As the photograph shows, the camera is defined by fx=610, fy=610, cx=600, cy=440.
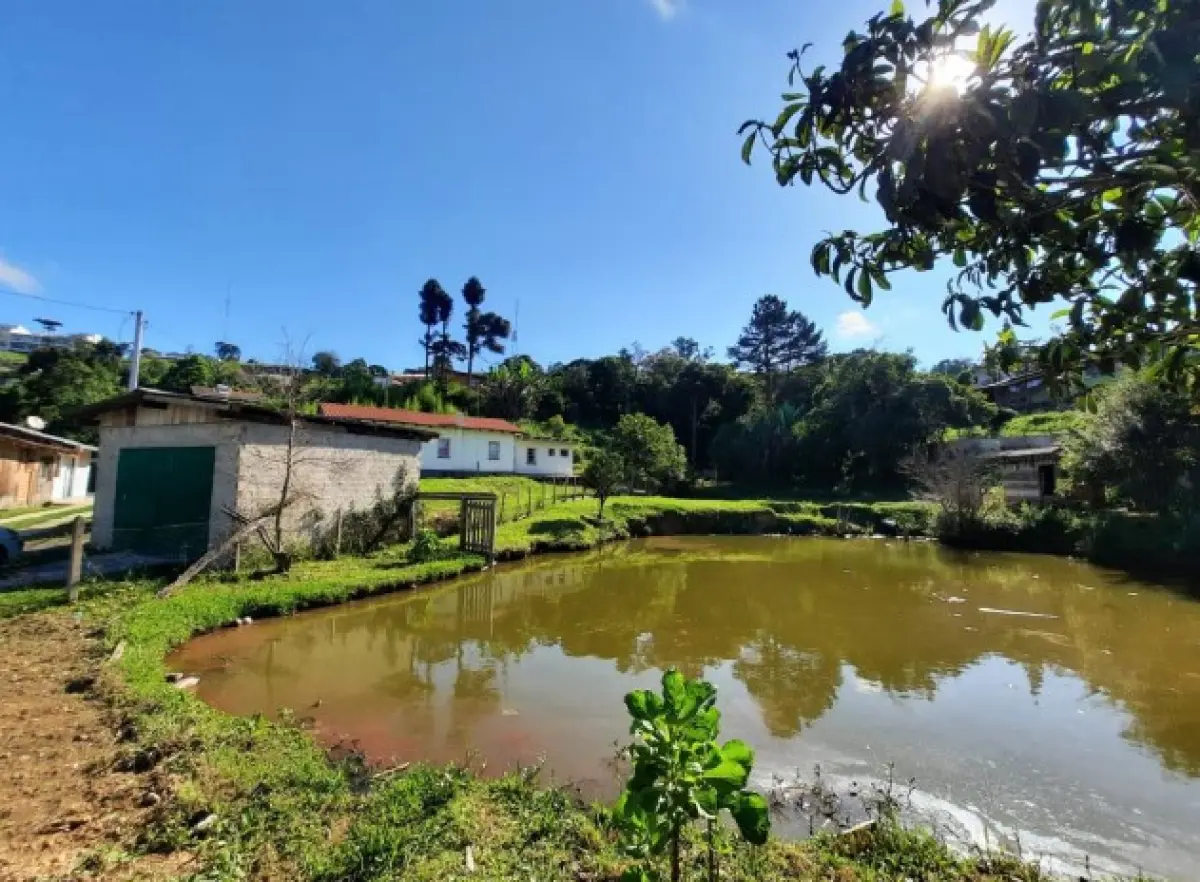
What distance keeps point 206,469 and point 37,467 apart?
1747 cm

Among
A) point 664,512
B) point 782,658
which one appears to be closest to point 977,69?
point 782,658

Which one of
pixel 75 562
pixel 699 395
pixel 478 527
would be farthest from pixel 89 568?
pixel 699 395

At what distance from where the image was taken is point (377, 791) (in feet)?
13.9

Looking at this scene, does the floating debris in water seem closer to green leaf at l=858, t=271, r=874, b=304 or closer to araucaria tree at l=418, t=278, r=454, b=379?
green leaf at l=858, t=271, r=874, b=304

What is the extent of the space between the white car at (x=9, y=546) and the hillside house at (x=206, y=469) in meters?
1.68

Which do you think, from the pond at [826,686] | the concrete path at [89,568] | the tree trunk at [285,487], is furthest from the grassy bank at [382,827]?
the concrete path at [89,568]

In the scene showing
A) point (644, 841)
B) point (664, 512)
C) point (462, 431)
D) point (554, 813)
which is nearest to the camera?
point (644, 841)

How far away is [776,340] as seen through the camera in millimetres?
54750

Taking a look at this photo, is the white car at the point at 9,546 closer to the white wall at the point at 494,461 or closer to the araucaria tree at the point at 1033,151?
the araucaria tree at the point at 1033,151

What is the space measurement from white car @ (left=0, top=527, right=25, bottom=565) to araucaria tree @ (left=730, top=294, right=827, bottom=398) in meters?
49.9

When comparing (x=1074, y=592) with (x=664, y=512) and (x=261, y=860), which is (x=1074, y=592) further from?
(x=261, y=860)

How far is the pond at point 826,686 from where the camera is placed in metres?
5.16

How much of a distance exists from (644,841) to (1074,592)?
16.7 metres

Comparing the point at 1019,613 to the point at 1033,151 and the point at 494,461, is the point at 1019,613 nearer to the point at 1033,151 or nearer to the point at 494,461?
the point at 1033,151
